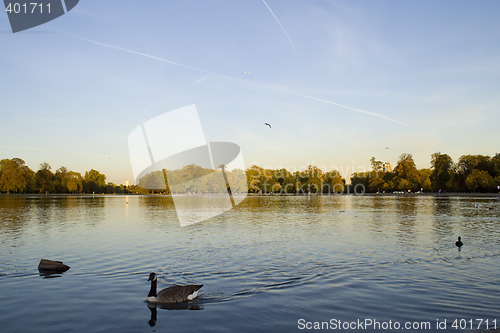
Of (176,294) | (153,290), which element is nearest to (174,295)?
(176,294)

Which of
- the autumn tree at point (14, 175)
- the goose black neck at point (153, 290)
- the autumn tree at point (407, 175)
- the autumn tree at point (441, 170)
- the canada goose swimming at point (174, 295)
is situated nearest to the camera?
the canada goose swimming at point (174, 295)

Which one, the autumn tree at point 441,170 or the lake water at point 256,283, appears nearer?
the lake water at point 256,283

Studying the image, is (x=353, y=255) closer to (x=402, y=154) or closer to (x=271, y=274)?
(x=271, y=274)

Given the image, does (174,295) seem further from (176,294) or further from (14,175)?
(14,175)

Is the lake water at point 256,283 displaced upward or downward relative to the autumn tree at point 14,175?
downward

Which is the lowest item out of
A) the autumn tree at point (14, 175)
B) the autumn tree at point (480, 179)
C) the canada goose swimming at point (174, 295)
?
the canada goose swimming at point (174, 295)

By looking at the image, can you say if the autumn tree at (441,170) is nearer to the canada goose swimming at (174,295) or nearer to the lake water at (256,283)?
the lake water at (256,283)

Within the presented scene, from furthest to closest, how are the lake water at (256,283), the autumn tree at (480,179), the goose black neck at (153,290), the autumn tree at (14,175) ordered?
1. the autumn tree at (14,175)
2. the autumn tree at (480,179)
3. the goose black neck at (153,290)
4. the lake water at (256,283)

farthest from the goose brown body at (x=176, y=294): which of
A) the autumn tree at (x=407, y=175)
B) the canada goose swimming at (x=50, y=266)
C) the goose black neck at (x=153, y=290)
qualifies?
the autumn tree at (x=407, y=175)

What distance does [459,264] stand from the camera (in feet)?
63.6

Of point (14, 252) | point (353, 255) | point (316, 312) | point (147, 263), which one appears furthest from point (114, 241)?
point (316, 312)

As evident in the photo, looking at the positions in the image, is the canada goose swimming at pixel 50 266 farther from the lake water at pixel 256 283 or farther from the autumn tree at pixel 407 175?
the autumn tree at pixel 407 175

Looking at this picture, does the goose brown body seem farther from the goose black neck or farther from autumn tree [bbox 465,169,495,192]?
autumn tree [bbox 465,169,495,192]

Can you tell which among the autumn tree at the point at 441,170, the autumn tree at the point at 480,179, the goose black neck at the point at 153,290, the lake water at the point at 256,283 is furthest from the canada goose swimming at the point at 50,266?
the autumn tree at the point at 441,170
